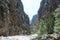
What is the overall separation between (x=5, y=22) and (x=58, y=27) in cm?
2067

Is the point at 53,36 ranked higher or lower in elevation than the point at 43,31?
lower

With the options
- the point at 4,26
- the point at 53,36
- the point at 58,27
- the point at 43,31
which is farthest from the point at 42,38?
the point at 4,26

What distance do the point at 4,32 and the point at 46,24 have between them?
1205cm

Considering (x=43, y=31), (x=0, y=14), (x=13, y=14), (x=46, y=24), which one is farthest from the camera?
(x=13, y=14)

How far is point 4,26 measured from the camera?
130 feet

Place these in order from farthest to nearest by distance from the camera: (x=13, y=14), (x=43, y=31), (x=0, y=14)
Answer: (x=13, y=14) < (x=0, y=14) < (x=43, y=31)

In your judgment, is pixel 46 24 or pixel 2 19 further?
pixel 2 19

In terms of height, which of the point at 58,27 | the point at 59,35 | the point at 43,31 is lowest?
the point at 59,35

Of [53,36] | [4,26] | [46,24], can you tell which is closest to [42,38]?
[53,36]

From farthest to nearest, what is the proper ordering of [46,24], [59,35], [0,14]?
[0,14] < [46,24] < [59,35]

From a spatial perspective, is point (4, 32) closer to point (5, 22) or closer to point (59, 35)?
point (5, 22)

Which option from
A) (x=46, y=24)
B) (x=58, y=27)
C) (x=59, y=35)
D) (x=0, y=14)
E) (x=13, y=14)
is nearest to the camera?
(x=59, y=35)

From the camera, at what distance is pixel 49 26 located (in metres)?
30.6

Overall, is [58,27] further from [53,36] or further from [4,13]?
[4,13]
